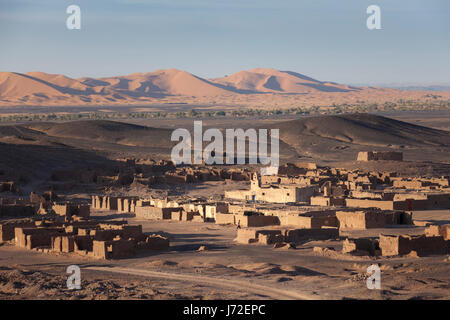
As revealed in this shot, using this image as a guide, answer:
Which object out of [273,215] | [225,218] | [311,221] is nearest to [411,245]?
[311,221]

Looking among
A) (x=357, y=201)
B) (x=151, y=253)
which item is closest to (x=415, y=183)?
(x=357, y=201)

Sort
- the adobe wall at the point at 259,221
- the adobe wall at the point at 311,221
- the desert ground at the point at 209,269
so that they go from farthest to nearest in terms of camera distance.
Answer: the adobe wall at the point at 259,221
the adobe wall at the point at 311,221
the desert ground at the point at 209,269

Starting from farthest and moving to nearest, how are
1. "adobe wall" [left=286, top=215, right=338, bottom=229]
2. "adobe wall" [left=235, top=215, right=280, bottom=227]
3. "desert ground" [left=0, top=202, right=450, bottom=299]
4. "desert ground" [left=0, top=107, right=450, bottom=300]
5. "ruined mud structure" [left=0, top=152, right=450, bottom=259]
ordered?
"adobe wall" [left=235, top=215, right=280, bottom=227]
"adobe wall" [left=286, top=215, right=338, bottom=229]
"ruined mud structure" [left=0, top=152, right=450, bottom=259]
"desert ground" [left=0, top=107, right=450, bottom=300]
"desert ground" [left=0, top=202, right=450, bottom=299]

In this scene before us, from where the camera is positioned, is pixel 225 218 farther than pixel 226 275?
Yes

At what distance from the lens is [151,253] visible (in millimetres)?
32094

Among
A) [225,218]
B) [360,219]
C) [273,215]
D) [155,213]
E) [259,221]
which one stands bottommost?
[155,213]

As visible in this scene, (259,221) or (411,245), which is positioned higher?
(411,245)

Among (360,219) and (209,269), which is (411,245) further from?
(360,219)

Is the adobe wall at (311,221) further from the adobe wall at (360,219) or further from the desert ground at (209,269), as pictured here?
the desert ground at (209,269)

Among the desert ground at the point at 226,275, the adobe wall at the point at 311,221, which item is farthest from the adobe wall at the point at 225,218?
the desert ground at the point at 226,275

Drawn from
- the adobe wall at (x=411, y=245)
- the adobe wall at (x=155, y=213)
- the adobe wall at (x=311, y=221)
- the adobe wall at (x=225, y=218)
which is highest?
the adobe wall at (x=411, y=245)

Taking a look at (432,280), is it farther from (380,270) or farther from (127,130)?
(127,130)

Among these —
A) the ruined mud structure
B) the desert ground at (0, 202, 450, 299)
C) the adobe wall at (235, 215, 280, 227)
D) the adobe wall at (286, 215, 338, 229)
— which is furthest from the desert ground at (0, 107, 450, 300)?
the adobe wall at (286, 215, 338, 229)

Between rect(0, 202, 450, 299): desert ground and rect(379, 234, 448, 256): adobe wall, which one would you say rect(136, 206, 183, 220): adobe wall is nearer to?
rect(0, 202, 450, 299): desert ground
